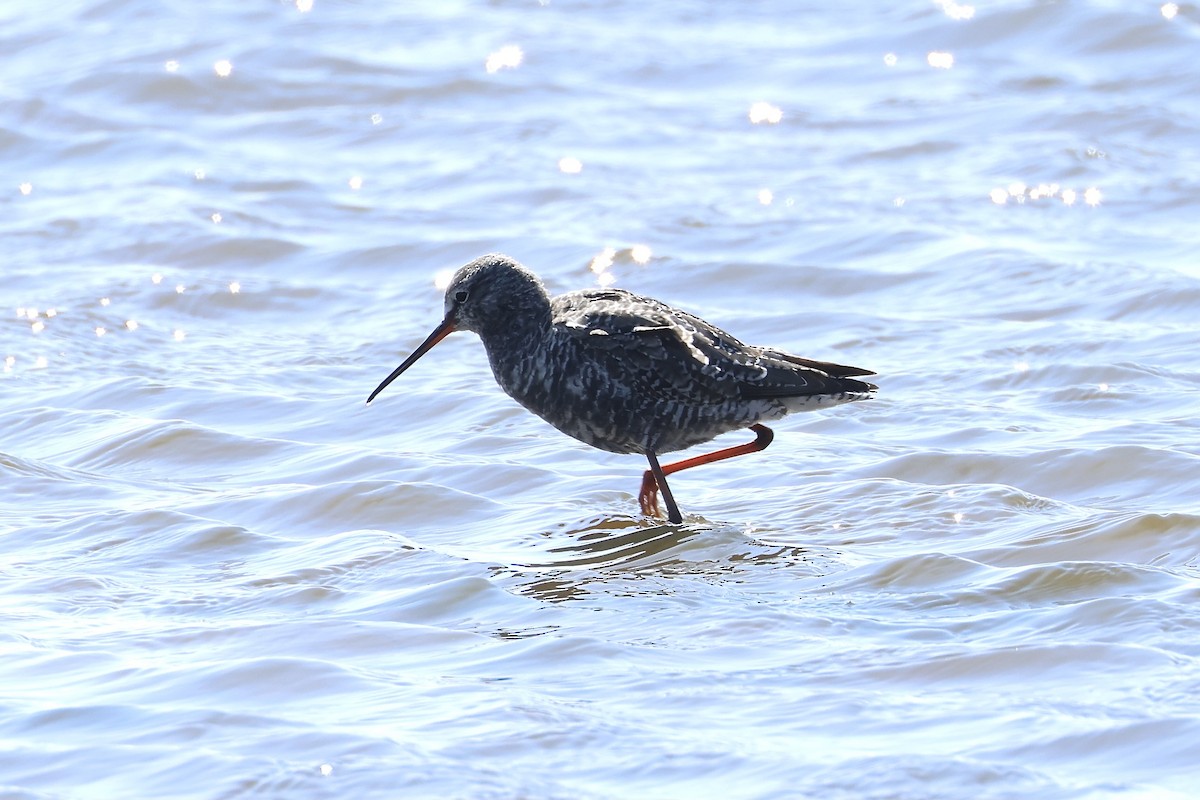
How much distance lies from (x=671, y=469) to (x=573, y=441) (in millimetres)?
986

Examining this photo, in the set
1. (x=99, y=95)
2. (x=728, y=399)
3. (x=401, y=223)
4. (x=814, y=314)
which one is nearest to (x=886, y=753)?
(x=728, y=399)

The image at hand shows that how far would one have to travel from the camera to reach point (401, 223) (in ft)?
40.3

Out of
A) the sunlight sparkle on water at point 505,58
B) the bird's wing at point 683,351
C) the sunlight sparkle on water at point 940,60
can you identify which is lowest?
the bird's wing at point 683,351

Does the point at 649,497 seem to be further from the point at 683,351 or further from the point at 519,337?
the point at 519,337

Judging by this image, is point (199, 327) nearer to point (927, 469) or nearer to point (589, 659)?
→ point (927, 469)

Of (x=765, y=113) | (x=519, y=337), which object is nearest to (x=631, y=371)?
(x=519, y=337)

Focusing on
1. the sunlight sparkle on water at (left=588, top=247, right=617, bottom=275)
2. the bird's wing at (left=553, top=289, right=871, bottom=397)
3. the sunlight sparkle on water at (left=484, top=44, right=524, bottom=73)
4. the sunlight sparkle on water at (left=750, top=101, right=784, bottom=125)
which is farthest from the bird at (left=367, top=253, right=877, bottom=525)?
the sunlight sparkle on water at (left=484, top=44, right=524, bottom=73)

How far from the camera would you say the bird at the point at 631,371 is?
288 inches

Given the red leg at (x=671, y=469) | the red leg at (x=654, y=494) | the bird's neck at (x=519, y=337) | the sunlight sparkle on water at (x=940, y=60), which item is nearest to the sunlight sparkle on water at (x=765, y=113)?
the sunlight sparkle on water at (x=940, y=60)

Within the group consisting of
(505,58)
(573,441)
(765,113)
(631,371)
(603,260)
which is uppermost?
(505,58)

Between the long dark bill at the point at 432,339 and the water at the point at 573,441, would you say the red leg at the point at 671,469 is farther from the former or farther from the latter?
the long dark bill at the point at 432,339

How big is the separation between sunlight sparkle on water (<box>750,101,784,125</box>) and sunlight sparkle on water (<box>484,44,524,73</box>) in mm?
2536

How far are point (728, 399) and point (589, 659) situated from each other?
6.48ft

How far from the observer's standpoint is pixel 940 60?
15172 millimetres
